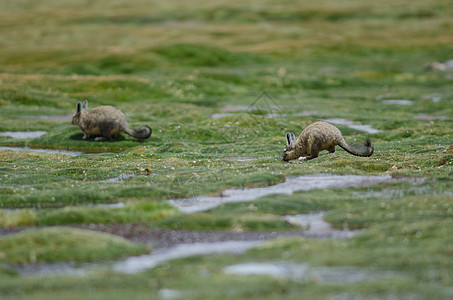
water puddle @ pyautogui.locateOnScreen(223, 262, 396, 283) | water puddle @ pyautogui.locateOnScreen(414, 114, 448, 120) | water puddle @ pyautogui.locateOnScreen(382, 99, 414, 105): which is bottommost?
water puddle @ pyautogui.locateOnScreen(414, 114, 448, 120)

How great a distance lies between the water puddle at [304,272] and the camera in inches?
458

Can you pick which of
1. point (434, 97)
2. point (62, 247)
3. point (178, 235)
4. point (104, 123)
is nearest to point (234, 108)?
point (104, 123)

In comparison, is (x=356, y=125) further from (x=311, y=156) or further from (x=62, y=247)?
(x=62, y=247)

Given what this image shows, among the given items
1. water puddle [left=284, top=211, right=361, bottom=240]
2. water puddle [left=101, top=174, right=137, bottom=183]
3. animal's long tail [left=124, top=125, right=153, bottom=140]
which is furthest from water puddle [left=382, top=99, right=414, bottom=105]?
water puddle [left=284, top=211, right=361, bottom=240]

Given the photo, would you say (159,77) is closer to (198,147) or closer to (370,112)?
(370,112)

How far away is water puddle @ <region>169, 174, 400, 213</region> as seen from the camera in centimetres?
1872

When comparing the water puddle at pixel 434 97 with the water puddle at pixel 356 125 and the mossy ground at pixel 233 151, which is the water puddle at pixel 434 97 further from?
the water puddle at pixel 356 125

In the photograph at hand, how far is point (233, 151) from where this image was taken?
32.8m

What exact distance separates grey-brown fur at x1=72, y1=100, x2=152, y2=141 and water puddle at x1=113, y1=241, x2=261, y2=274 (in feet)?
76.3

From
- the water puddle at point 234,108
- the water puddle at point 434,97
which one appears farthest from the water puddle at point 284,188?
the water puddle at point 434,97

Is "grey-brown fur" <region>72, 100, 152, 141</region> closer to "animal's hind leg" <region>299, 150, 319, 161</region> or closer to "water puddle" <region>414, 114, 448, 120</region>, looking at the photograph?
"animal's hind leg" <region>299, 150, 319, 161</region>

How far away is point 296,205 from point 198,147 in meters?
17.7

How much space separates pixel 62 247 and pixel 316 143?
15.7 metres

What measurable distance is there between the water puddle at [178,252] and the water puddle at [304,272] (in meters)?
1.23
